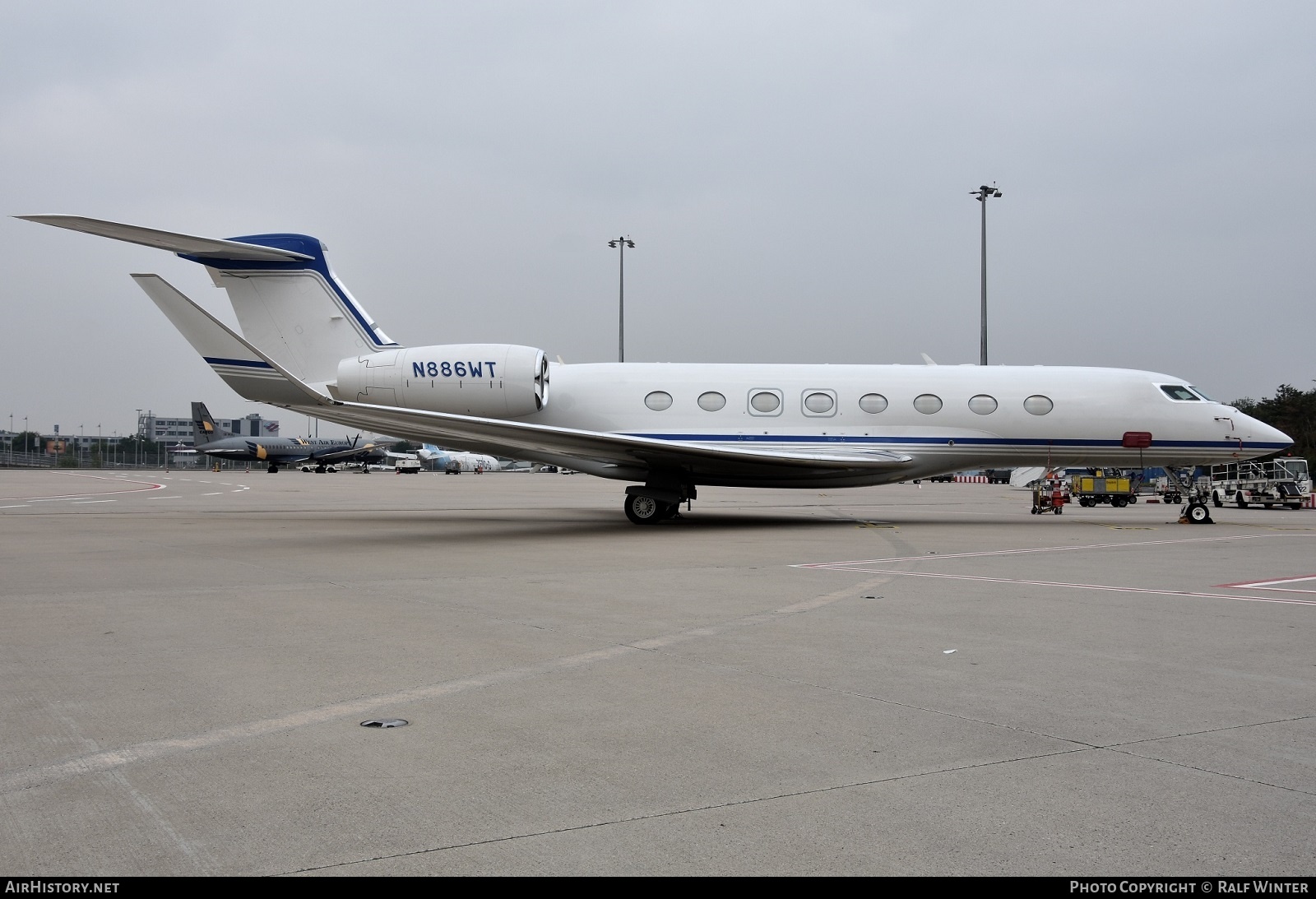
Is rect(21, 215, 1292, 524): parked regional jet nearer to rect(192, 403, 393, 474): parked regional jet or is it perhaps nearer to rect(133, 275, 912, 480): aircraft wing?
rect(133, 275, 912, 480): aircraft wing

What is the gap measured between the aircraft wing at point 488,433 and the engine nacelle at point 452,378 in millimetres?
811

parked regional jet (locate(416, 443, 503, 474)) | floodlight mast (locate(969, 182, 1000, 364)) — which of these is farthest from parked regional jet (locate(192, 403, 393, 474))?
floodlight mast (locate(969, 182, 1000, 364))

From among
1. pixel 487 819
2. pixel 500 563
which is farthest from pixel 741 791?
pixel 500 563

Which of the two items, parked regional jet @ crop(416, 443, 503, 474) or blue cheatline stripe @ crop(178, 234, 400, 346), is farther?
parked regional jet @ crop(416, 443, 503, 474)

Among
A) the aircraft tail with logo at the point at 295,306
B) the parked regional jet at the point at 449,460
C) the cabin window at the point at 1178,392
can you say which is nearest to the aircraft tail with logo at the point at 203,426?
the parked regional jet at the point at 449,460

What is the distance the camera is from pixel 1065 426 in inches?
693

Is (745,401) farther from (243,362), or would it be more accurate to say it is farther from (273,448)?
(273,448)

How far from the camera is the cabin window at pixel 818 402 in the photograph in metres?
17.5

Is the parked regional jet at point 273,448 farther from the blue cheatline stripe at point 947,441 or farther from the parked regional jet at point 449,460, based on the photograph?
the blue cheatline stripe at point 947,441

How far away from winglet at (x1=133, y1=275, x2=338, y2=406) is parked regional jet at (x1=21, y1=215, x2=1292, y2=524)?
6.50 ft

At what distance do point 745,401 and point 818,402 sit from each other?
4.36 feet

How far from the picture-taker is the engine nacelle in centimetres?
1667

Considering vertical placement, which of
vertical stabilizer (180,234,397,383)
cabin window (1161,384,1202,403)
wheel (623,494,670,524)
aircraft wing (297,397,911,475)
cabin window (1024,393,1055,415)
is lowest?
wheel (623,494,670,524)

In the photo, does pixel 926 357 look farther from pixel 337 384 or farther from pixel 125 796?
pixel 125 796
